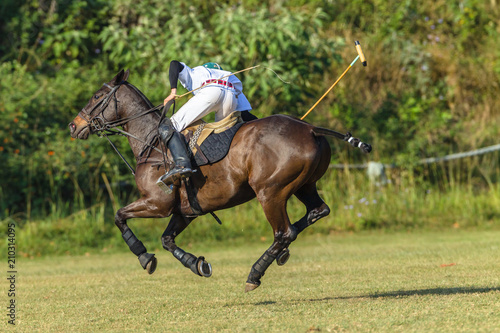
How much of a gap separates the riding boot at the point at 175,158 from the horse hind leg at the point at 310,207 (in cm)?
129

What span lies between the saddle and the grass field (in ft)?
5.03

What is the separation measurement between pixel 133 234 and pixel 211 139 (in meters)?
1.30

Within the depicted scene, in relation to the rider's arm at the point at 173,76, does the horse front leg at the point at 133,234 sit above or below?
below

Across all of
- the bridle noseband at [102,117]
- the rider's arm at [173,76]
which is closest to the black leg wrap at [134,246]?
the bridle noseband at [102,117]

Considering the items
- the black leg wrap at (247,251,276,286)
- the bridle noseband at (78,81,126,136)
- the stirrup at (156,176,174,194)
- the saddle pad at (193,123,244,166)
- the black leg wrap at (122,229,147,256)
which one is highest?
the bridle noseband at (78,81,126,136)

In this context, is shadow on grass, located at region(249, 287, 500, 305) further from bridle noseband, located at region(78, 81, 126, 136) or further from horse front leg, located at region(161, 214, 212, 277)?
bridle noseband, located at region(78, 81, 126, 136)

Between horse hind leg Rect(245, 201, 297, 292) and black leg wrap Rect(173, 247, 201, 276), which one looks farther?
black leg wrap Rect(173, 247, 201, 276)

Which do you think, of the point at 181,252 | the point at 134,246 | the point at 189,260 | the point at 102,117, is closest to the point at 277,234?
the point at 189,260

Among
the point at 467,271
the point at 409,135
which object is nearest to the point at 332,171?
the point at 409,135

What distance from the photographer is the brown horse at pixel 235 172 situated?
23.6ft

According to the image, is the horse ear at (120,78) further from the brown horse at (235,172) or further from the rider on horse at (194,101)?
the rider on horse at (194,101)

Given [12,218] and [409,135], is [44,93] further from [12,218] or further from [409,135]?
[409,135]

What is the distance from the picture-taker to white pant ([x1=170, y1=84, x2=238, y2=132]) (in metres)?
7.67

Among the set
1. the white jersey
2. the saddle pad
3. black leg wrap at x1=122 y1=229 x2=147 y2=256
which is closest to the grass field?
black leg wrap at x1=122 y1=229 x2=147 y2=256
